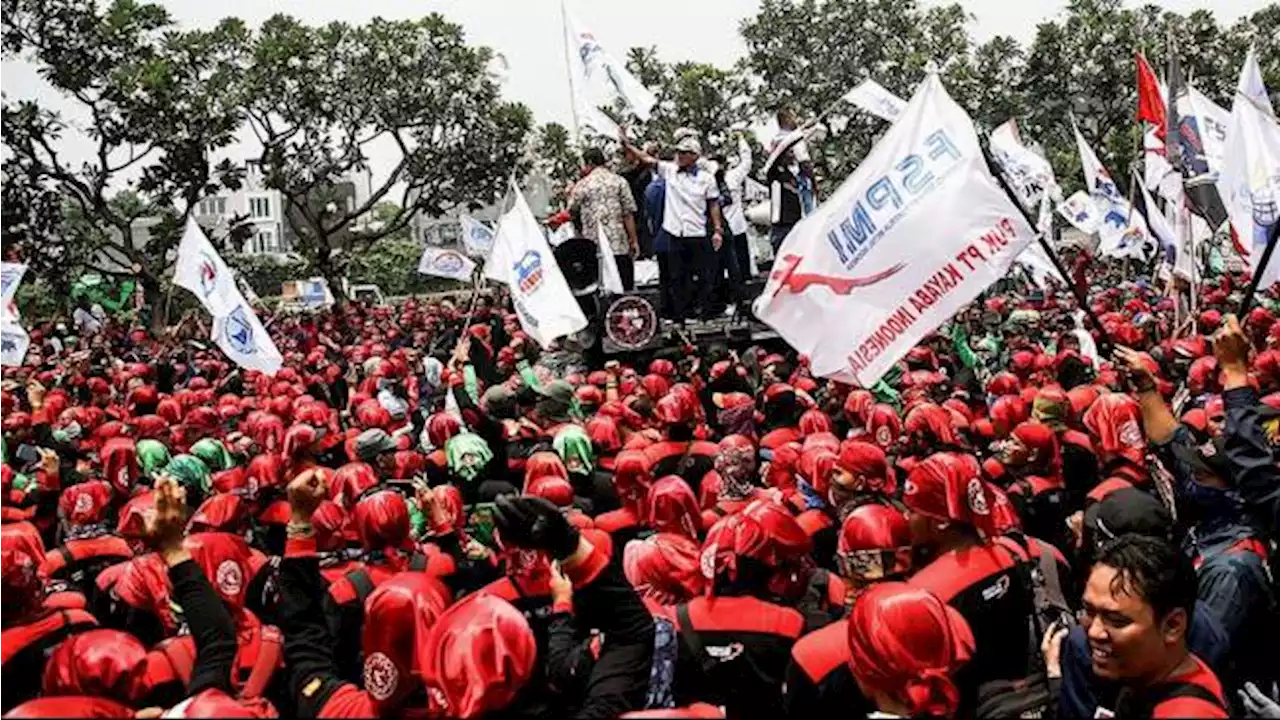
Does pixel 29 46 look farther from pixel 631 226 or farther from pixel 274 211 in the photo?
pixel 274 211

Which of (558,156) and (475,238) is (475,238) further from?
(558,156)

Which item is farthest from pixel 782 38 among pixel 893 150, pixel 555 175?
pixel 893 150

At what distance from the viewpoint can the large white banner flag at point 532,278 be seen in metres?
9.86

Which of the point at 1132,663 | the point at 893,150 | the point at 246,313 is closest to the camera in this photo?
the point at 1132,663

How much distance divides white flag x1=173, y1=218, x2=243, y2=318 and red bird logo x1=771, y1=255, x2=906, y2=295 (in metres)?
6.48

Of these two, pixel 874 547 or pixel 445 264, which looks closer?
pixel 874 547

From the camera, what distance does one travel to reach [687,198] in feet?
43.6

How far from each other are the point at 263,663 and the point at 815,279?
3.12 metres

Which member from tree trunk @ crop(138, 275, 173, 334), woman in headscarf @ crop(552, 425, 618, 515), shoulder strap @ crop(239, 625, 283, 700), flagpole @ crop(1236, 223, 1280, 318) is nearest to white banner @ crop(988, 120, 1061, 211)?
flagpole @ crop(1236, 223, 1280, 318)

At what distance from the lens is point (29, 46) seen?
25062mm

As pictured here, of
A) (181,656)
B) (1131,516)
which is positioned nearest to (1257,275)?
(1131,516)

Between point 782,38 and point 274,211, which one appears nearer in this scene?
point 782,38

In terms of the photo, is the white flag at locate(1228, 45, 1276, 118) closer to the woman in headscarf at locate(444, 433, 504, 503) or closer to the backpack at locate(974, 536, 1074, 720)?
the backpack at locate(974, 536, 1074, 720)

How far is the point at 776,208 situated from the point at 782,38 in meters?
25.6
